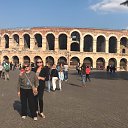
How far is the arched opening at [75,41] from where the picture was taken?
195ft

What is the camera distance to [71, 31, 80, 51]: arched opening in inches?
2341

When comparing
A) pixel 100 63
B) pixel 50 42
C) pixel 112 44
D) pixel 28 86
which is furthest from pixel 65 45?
pixel 28 86

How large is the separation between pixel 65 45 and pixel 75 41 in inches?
95.5

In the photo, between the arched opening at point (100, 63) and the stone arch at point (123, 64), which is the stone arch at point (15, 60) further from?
the stone arch at point (123, 64)

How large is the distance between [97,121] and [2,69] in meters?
18.0

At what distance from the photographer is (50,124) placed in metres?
8.01

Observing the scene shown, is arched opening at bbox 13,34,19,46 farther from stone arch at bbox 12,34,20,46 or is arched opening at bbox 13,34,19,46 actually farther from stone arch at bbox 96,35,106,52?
stone arch at bbox 96,35,106,52

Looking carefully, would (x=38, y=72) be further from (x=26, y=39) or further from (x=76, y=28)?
(x=26, y=39)

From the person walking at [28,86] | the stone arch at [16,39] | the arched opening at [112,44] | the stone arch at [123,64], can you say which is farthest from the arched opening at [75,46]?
the person walking at [28,86]

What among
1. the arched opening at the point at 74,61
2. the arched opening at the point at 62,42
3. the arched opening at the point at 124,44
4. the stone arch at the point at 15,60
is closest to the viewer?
the arched opening at the point at 74,61

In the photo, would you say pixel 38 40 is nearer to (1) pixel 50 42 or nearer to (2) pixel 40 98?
(1) pixel 50 42

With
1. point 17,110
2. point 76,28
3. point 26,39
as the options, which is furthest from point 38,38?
point 17,110

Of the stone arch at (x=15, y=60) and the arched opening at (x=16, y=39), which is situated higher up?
the arched opening at (x=16, y=39)

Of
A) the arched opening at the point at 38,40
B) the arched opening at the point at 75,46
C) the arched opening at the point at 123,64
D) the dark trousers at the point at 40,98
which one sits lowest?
the arched opening at the point at 123,64
